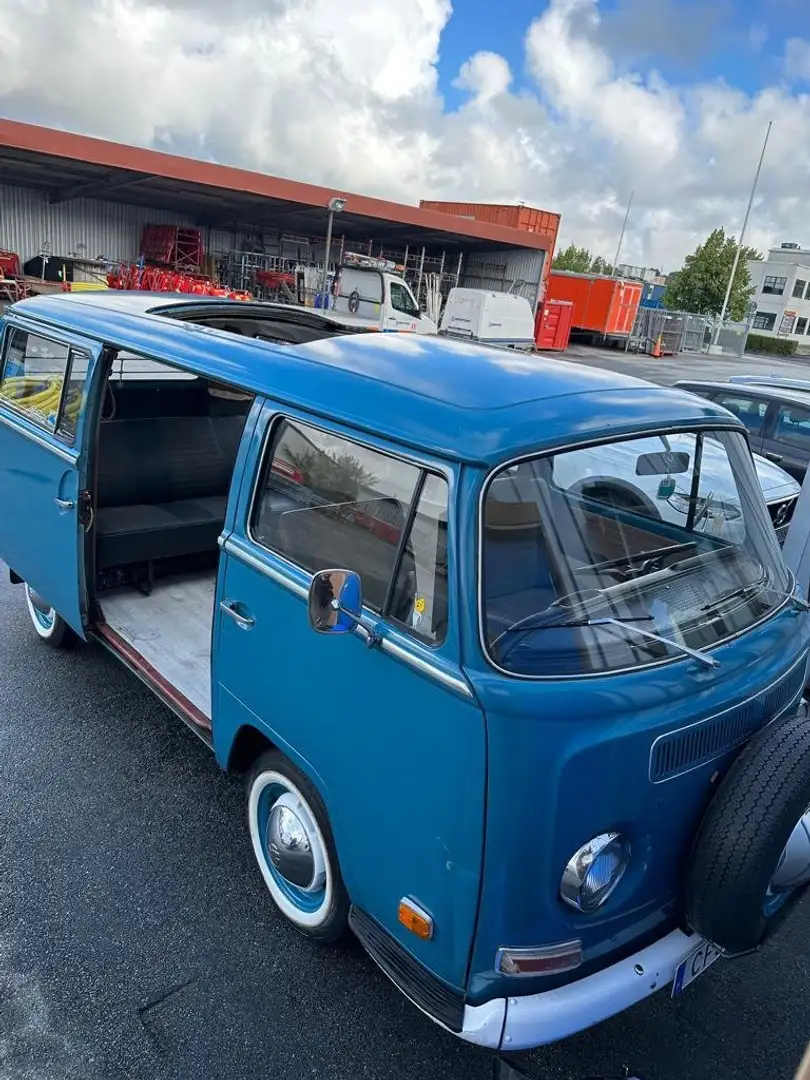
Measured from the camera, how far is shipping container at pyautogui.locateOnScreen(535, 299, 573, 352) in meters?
29.0

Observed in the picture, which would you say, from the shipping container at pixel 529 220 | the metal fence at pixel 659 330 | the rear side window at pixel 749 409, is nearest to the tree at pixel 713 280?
the metal fence at pixel 659 330

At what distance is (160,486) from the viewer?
4883 mm

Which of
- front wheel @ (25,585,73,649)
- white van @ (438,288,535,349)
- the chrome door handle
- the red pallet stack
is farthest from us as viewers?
the red pallet stack

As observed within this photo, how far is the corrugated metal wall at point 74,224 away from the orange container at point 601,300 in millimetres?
17847

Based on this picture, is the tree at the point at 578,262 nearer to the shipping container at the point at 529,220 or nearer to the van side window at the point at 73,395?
the shipping container at the point at 529,220

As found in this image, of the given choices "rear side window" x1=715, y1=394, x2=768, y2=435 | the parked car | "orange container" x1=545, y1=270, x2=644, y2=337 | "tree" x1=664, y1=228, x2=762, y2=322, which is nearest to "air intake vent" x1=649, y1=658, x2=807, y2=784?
the parked car

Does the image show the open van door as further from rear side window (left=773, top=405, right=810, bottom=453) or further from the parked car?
rear side window (left=773, top=405, right=810, bottom=453)

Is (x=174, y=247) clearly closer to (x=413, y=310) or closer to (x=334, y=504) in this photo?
(x=413, y=310)

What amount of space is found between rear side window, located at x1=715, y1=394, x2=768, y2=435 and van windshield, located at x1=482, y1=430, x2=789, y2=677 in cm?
608

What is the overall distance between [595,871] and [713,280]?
155ft

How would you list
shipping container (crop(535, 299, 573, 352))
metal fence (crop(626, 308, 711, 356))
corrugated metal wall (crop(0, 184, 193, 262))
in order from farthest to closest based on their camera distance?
metal fence (crop(626, 308, 711, 356)) < shipping container (crop(535, 299, 573, 352)) < corrugated metal wall (crop(0, 184, 193, 262))

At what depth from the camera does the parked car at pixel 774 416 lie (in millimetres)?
8047

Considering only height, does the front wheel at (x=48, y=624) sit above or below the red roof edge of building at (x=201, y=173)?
below

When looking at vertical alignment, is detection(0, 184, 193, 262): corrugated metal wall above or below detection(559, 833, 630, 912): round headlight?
above
